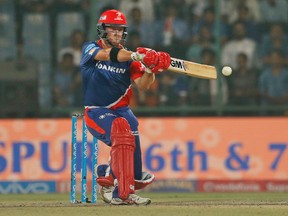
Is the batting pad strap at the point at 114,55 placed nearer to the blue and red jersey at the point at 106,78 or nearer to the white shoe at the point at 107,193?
the blue and red jersey at the point at 106,78

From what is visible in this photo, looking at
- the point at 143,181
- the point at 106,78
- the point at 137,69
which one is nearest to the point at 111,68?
the point at 106,78

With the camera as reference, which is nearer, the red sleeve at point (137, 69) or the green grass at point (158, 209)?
the green grass at point (158, 209)

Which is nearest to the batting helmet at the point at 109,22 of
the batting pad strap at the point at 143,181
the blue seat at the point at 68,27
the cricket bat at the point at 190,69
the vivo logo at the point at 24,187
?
the cricket bat at the point at 190,69

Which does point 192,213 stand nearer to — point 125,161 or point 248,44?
point 125,161

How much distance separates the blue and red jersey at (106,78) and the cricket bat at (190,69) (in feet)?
1.10

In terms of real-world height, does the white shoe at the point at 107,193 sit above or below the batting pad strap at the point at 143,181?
below

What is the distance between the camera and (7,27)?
1339 centimetres

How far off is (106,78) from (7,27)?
5545mm

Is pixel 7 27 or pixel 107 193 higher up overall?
pixel 7 27

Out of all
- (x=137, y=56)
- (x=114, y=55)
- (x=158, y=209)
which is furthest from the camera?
(x=114, y=55)

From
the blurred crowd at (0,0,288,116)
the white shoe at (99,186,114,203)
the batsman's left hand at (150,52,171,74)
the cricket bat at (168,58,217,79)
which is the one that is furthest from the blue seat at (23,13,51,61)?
the batsman's left hand at (150,52,171,74)

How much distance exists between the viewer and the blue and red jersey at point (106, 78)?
8.12 m

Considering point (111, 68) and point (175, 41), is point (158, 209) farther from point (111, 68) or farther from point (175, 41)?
point (175, 41)

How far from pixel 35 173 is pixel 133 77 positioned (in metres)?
4.87
